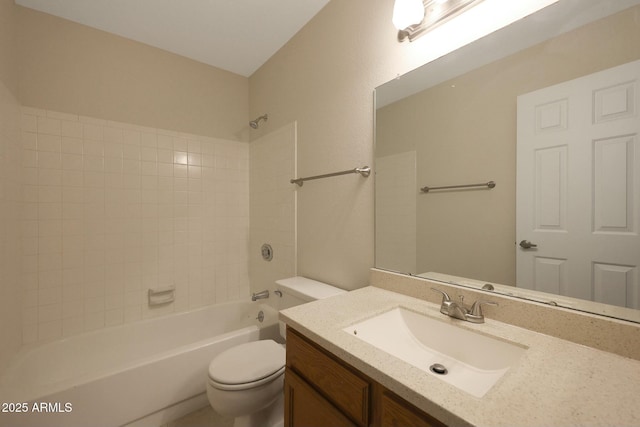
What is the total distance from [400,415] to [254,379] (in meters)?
0.88

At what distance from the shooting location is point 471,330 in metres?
0.78

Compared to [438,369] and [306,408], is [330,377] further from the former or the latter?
[438,369]

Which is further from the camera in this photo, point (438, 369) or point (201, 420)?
point (201, 420)

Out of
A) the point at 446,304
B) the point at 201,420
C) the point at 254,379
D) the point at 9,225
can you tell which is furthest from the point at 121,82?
the point at 446,304

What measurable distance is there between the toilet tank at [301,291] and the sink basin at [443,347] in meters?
0.45

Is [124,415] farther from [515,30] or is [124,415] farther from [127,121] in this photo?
[515,30]

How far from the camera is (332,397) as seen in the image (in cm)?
72

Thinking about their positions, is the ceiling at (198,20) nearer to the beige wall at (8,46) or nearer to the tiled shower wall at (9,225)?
the beige wall at (8,46)

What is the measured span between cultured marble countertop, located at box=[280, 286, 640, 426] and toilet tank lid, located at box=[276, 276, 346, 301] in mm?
561

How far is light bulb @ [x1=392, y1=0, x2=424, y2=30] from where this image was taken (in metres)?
1.04

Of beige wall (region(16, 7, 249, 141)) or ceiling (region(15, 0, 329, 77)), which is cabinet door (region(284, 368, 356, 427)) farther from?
beige wall (region(16, 7, 249, 141))

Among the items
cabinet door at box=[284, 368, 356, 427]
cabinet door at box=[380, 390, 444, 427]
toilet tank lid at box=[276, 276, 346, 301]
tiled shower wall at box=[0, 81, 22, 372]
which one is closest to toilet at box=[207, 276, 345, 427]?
toilet tank lid at box=[276, 276, 346, 301]


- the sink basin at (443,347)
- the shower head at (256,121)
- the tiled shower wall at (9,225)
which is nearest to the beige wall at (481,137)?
the sink basin at (443,347)

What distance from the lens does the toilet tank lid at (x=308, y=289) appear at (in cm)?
136
